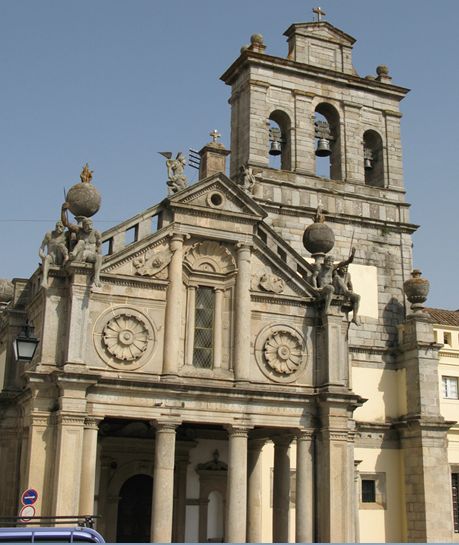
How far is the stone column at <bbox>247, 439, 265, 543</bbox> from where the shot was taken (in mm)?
26547

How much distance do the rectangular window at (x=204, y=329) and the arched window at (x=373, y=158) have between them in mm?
13978

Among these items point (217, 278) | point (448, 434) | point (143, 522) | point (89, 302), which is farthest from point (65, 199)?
point (448, 434)

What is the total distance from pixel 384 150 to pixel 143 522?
756 inches

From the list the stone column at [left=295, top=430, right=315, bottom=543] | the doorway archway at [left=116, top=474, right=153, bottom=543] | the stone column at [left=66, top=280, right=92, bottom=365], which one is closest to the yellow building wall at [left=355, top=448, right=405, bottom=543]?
the stone column at [left=295, top=430, right=315, bottom=543]

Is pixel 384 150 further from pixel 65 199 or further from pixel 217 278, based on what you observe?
pixel 65 199

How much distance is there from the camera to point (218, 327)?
84.3ft

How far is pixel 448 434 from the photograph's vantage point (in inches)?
1321

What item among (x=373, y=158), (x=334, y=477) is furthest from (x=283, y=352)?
(x=373, y=158)

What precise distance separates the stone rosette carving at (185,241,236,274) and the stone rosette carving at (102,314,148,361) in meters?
2.76

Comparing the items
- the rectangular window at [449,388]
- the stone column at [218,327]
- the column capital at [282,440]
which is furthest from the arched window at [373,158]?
the column capital at [282,440]

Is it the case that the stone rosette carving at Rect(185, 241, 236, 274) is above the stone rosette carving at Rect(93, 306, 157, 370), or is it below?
above

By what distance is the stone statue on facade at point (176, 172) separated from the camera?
87.2 feet

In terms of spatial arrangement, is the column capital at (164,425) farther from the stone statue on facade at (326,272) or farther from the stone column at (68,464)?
the stone statue on facade at (326,272)

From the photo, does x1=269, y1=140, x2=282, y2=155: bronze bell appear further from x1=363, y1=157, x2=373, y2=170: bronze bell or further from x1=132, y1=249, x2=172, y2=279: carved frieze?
x1=132, y1=249, x2=172, y2=279: carved frieze
